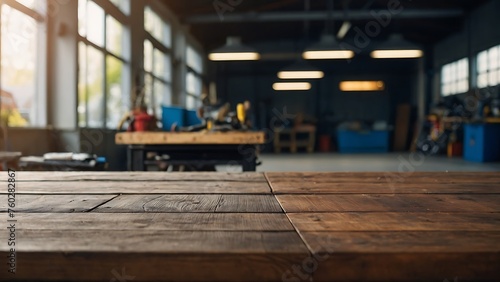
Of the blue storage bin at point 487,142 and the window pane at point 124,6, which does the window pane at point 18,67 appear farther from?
the blue storage bin at point 487,142

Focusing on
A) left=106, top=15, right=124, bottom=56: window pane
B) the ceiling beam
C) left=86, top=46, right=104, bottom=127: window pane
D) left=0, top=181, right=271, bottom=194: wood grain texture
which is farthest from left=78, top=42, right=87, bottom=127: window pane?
the ceiling beam

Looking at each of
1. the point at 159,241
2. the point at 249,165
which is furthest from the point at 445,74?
the point at 159,241

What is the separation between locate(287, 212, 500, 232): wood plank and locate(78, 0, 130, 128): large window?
5.40 metres

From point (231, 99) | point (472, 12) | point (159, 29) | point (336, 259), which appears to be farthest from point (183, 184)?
point (231, 99)

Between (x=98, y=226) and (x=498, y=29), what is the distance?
36.0 feet

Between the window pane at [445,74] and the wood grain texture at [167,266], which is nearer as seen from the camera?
the wood grain texture at [167,266]

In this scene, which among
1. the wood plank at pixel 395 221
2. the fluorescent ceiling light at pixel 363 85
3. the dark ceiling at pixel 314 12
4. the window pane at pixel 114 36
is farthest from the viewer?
the fluorescent ceiling light at pixel 363 85

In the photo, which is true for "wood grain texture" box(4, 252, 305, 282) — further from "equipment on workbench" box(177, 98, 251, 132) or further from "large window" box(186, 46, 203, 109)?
"large window" box(186, 46, 203, 109)

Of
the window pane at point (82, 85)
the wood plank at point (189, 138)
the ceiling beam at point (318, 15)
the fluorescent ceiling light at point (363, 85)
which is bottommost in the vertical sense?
the wood plank at point (189, 138)

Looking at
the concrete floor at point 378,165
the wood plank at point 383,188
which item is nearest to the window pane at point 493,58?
the concrete floor at point 378,165

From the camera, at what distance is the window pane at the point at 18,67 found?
171 inches

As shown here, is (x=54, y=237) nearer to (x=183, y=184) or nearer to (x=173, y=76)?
(x=183, y=184)

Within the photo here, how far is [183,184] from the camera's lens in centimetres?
122

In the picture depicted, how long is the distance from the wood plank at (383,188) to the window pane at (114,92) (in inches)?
239
